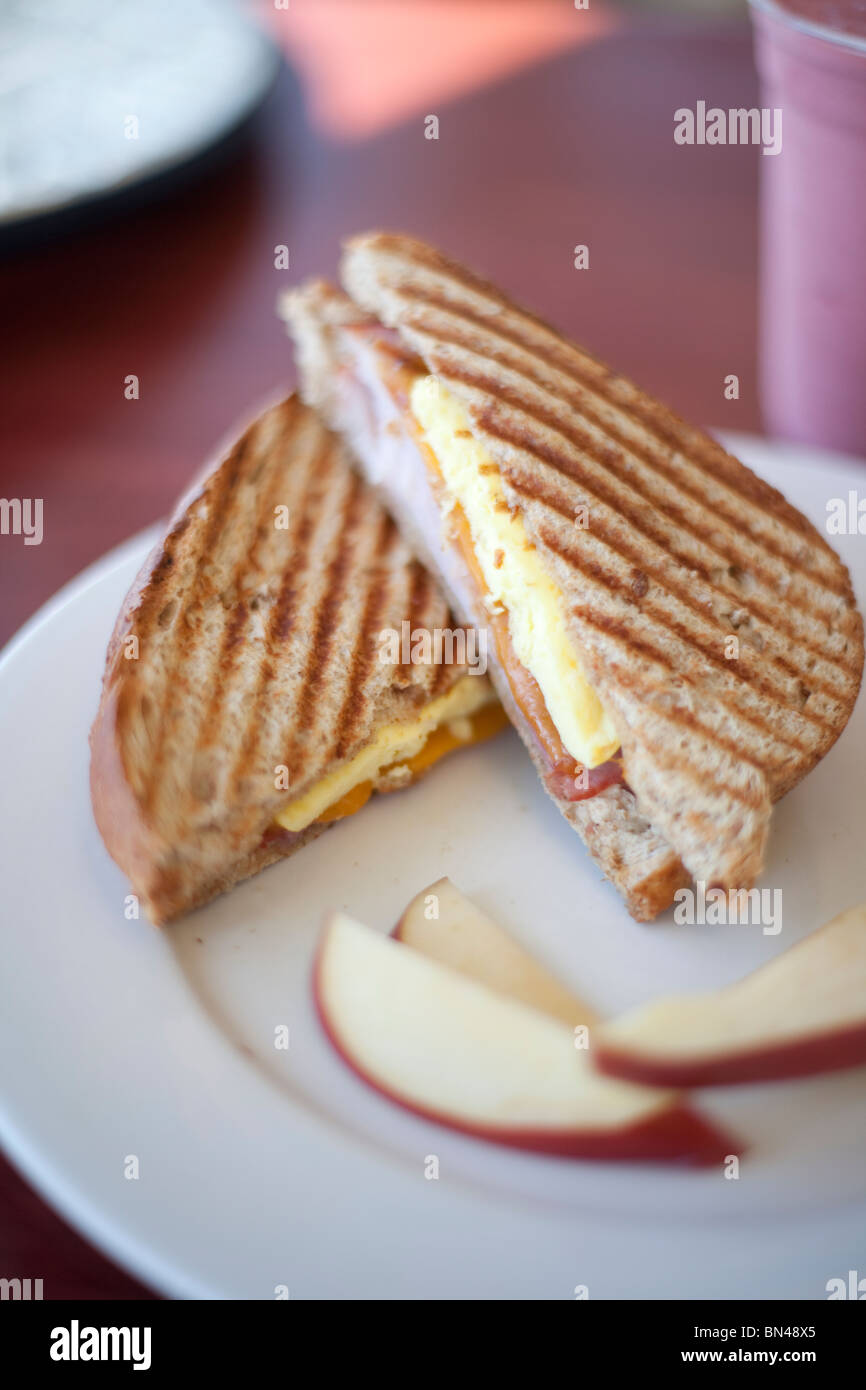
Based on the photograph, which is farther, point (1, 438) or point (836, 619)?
point (1, 438)

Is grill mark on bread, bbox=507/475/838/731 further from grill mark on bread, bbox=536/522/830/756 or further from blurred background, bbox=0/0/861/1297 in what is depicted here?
blurred background, bbox=0/0/861/1297

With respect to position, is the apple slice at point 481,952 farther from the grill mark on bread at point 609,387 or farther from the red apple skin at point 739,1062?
the grill mark on bread at point 609,387

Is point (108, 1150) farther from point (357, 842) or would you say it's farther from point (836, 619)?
point (836, 619)

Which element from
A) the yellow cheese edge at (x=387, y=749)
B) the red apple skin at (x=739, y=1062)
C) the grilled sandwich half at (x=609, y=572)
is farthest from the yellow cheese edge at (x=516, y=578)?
the red apple skin at (x=739, y=1062)

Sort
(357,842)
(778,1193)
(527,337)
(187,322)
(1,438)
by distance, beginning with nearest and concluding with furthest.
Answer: (778,1193) → (357,842) → (527,337) → (1,438) → (187,322)

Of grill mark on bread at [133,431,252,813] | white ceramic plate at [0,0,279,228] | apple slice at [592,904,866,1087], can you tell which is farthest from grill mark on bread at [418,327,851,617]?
white ceramic plate at [0,0,279,228]

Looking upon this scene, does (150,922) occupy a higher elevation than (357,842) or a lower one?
lower

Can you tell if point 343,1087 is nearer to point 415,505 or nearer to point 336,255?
point 415,505

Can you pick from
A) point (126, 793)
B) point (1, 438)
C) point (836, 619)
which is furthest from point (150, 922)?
point (1, 438)
